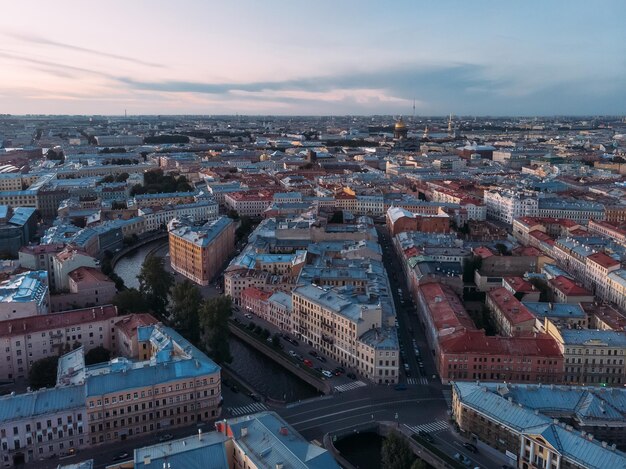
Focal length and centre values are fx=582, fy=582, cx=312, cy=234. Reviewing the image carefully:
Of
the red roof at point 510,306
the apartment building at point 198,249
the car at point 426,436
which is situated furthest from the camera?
the apartment building at point 198,249

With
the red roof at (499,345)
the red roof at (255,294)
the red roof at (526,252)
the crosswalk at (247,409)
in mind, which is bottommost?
the crosswalk at (247,409)

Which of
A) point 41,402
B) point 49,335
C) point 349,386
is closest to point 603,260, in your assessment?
point 349,386

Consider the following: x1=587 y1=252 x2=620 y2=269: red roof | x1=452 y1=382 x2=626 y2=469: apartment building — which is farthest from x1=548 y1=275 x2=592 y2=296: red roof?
x1=452 y1=382 x2=626 y2=469: apartment building

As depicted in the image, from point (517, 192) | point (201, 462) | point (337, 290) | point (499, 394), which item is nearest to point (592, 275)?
point (337, 290)

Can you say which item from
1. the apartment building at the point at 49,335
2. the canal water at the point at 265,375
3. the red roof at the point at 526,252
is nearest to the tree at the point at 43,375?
the apartment building at the point at 49,335

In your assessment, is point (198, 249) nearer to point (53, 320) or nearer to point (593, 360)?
point (53, 320)

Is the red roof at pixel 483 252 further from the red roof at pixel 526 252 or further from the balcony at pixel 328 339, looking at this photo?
the balcony at pixel 328 339
